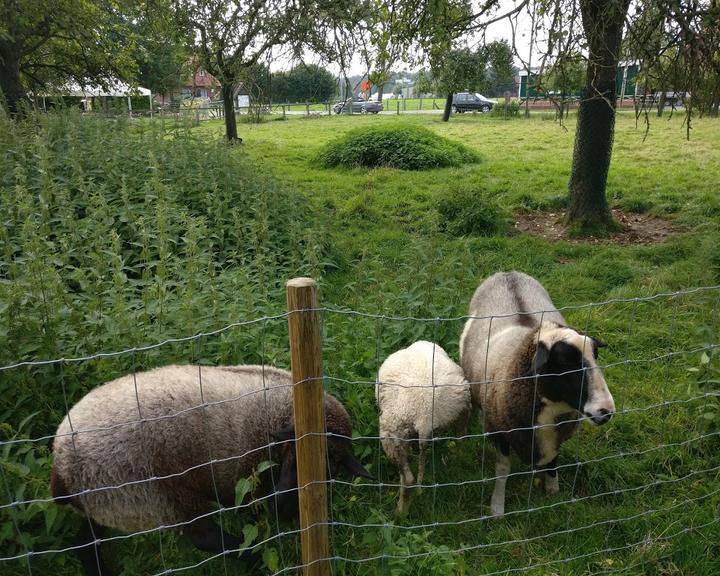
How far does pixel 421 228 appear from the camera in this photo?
357 inches

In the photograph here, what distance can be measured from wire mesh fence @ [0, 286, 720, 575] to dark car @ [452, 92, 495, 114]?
36772 millimetres

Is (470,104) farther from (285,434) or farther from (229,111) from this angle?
(285,434)

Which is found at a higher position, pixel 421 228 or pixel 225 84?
pixel 225 84

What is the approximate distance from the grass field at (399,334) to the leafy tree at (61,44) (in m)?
5.28

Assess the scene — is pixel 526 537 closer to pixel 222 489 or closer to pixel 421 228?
pixel 222 489

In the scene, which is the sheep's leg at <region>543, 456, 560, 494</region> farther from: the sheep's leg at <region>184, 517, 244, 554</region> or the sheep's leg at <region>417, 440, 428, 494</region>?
the sheep's leg at <region>184, 517, 244, 554</region>

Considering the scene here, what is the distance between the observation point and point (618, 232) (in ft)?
28.1

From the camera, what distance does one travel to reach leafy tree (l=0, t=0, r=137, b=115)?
1238 cm

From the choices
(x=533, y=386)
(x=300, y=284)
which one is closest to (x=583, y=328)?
(x=533, y=386)

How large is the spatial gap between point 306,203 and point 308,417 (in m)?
6.57

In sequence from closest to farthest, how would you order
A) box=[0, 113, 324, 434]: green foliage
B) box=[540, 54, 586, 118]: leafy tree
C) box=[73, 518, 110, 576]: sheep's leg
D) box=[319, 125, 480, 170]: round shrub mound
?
box=[73, 518, 110, 576]: sheep's leg < box=[0, 113, 324, 434]: green foliage < box=[540, 54, 586, 118]: leafy tree < box=[319, 125, 480, 170]: round shrub mound

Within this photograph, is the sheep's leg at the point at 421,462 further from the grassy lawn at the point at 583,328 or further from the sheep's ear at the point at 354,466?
the sheep's ear at the point at 354,466

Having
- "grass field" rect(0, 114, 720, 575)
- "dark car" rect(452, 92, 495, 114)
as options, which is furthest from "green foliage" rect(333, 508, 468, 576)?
"dark car" rect(452, 92, 495, 114)

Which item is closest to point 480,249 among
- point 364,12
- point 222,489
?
point 364,12
